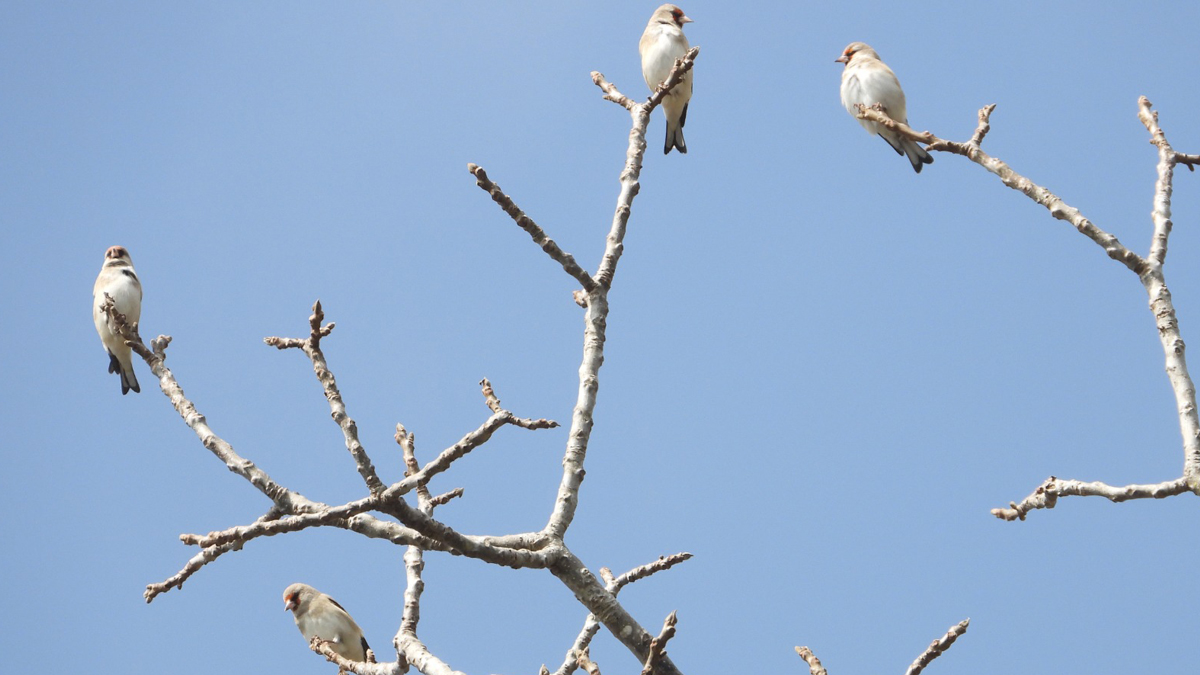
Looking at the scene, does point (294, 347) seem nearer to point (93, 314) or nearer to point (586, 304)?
point (586, 304)

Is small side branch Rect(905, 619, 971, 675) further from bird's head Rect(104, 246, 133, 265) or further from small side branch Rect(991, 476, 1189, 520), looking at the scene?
bird's head Rect(104, 246, 133, 265)

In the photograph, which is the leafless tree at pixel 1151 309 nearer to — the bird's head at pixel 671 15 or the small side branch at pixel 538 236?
the small side branch at pixel 538 236

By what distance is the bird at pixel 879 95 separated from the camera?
8.55 meters

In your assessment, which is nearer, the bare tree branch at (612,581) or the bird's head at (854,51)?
the bare tree branch at (612,581)

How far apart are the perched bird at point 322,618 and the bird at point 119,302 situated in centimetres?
223

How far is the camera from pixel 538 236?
3.97 m

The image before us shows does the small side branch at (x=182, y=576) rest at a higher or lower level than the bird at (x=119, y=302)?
lower

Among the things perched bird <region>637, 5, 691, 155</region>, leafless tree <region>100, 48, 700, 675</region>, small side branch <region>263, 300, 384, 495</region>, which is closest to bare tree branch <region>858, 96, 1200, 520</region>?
leafless tree <region>100, 48, 700, 675</region>

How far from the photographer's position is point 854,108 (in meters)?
8.57

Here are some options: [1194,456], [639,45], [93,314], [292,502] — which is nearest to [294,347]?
[292,502]

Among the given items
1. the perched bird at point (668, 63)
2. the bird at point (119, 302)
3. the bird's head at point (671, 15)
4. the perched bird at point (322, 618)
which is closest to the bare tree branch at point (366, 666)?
the perched bird at point (322, 618)

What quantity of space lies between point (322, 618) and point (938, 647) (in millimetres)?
5959

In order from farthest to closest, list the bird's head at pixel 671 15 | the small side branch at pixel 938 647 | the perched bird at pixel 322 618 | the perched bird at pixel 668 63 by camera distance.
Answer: the bird's head at pixel 671 15 < the perched bird at pixel 668 63 < the perched bird at pixel 322 618 < the small side branch at pixel 938 647

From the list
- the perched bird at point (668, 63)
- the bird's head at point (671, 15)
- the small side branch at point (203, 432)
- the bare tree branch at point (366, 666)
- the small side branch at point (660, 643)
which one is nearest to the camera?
the small side branch at point (660, 643)
